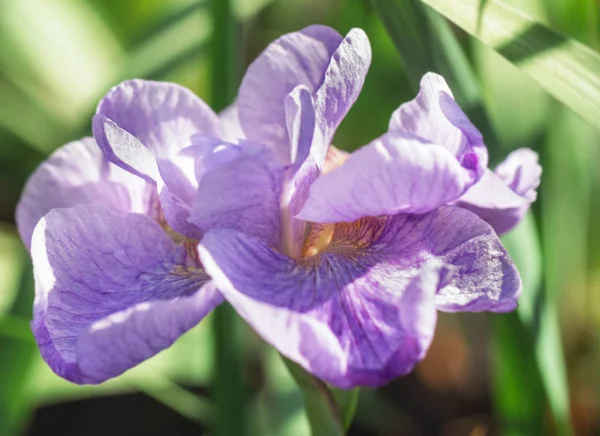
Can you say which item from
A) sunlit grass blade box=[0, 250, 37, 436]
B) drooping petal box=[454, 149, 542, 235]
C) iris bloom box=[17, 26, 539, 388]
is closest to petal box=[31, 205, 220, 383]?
iris bloom box=[17, 26, 539, 388]

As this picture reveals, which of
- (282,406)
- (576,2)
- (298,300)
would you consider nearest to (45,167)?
(298,300)

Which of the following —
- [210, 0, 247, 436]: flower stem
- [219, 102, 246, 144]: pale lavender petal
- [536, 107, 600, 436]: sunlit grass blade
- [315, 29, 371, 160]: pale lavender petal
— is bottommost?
[536, 107, 600, 436]: sunlit grass blade

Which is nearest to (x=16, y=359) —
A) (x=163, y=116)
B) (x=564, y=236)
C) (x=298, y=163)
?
(x=163, y=116)

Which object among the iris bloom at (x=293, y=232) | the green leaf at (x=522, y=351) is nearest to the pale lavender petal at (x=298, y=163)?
the iris bloom at (x=293, y=232)

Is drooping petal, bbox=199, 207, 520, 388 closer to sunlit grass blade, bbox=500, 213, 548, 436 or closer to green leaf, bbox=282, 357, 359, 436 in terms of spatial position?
green leaf, bbox=282, 357, 359, 436

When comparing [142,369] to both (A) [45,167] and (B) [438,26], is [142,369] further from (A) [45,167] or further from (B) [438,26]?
(B) [438,26]

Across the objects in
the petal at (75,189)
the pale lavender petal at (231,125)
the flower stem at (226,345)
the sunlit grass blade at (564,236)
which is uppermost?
the petal at (75,189)

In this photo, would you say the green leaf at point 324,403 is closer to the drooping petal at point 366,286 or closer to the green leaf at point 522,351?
the drooping petal at point 366,286
